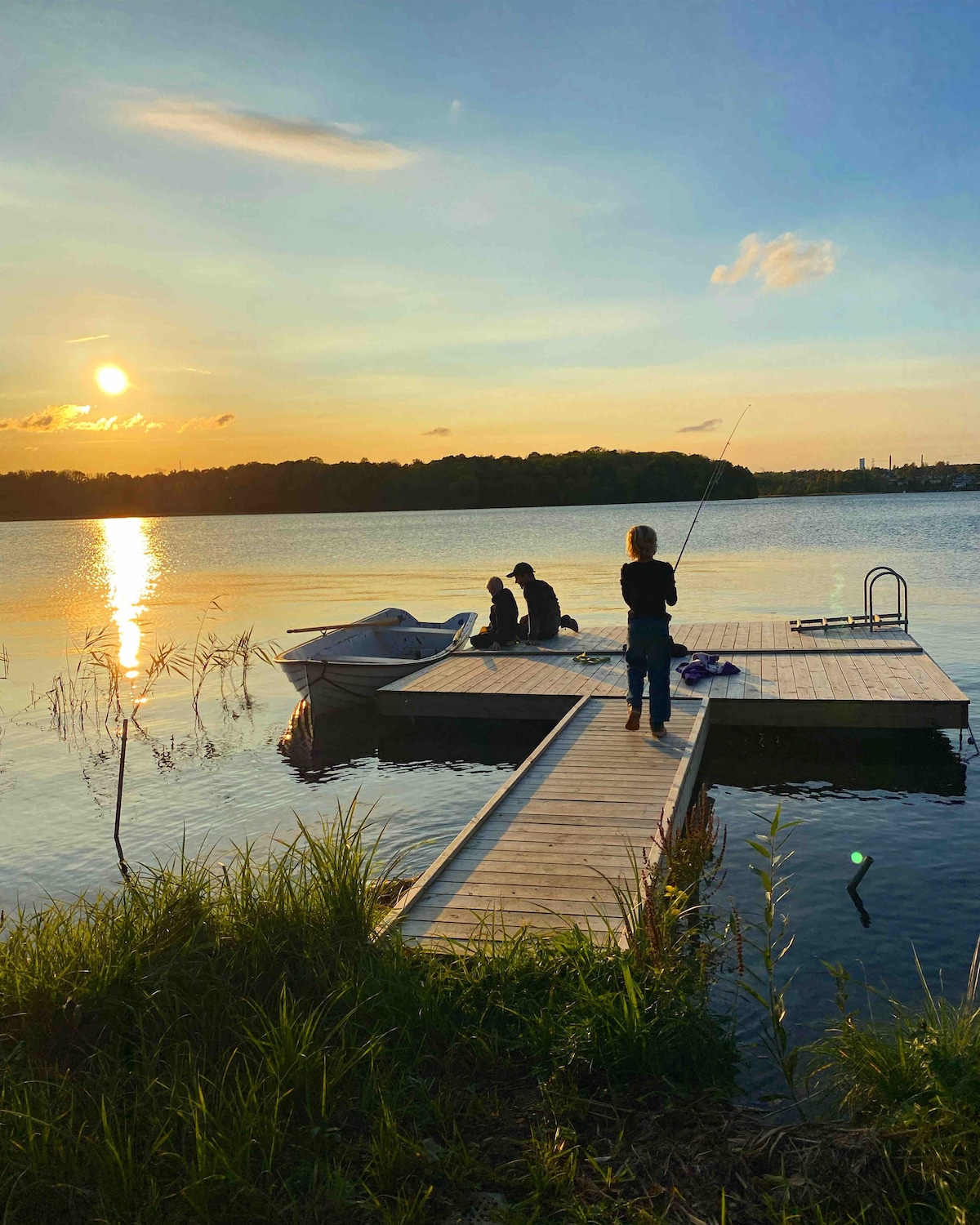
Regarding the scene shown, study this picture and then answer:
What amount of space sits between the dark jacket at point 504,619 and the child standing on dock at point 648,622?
17.0 ft

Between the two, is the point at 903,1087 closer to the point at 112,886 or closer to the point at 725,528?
the point at 112,886

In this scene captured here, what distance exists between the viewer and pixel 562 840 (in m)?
6.51

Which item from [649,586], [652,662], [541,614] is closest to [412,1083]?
[649,586]

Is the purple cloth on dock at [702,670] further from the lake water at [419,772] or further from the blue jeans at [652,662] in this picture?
the blue jeans at [652,662]

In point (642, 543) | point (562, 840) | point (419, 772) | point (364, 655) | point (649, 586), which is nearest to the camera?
point (562, 840)

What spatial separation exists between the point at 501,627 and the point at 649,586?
6156 mm

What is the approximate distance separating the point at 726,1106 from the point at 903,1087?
649 mm

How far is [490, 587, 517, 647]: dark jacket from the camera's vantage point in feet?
47.4

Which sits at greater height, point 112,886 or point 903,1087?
point 903,1087

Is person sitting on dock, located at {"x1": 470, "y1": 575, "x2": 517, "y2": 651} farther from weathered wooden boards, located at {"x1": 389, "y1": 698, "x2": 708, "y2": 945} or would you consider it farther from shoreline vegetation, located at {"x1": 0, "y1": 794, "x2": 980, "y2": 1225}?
shoreline vegetation, located at {"x1": 0, "y1": 794, "x2": 980, "y2": 1225}

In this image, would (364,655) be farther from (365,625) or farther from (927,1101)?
(927,1101)

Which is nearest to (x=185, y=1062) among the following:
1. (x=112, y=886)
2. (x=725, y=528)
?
(x=112, y=886)

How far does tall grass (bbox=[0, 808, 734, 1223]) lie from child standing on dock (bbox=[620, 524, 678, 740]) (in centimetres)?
443

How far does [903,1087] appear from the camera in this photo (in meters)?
3.45
